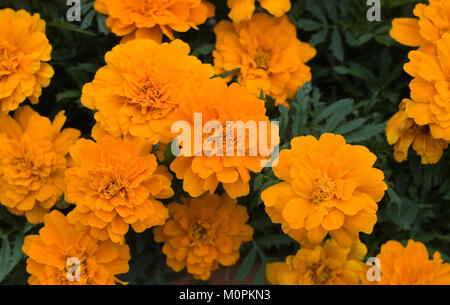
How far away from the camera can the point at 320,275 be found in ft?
3.92

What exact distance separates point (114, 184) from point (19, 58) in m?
0.43

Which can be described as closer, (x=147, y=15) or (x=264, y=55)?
(x=147, y=15)

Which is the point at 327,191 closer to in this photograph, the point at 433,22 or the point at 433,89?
the point at 433,89

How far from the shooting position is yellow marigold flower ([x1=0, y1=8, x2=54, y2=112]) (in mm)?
1204

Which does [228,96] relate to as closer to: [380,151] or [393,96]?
[380,151]

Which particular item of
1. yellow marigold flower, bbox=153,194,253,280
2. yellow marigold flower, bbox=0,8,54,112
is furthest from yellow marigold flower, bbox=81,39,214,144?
yellow marigold flower, bbox=153,194,253,280

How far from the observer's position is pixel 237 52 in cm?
138

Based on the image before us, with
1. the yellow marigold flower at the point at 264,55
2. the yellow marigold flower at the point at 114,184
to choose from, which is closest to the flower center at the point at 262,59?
the yellow marigold flower at the point at 264,55

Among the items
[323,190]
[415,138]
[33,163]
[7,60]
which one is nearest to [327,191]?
[323,190]

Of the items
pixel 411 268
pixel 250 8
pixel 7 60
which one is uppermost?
pixel 250 8

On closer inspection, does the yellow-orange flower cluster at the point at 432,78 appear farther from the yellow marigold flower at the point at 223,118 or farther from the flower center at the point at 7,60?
the flower center at the point at 7,60

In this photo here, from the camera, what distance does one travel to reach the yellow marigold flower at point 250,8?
4.30 feet
